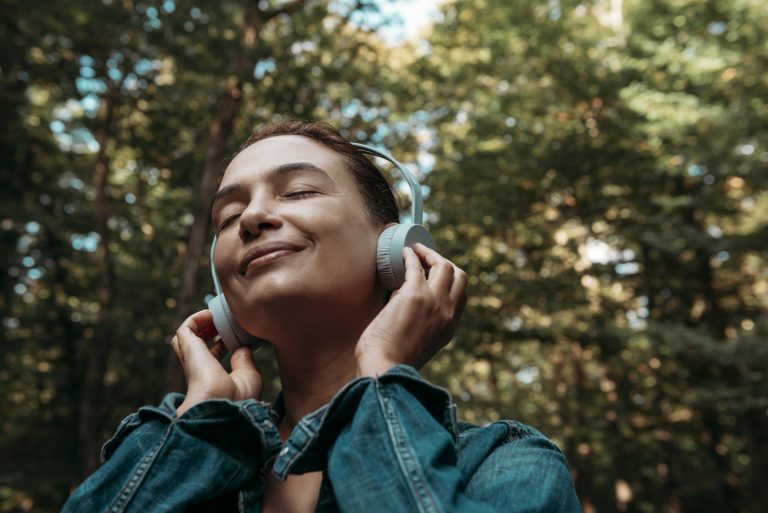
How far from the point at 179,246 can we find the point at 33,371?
3.79 m

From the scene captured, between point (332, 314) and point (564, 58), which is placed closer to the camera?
point (332, 314)

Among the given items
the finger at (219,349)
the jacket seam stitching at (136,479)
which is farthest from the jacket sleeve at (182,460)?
the finger at (219,349)

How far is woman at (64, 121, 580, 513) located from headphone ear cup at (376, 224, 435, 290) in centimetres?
3

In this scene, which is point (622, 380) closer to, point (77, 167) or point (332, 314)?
point (77, 167)

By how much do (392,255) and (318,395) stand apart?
1.35ft

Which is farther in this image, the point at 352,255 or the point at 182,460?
the point at 352,255

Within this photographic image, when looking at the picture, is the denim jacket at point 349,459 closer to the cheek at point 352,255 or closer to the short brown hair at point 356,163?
the cheek at point 352,255

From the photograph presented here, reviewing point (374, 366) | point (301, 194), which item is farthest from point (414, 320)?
point (301, 194)

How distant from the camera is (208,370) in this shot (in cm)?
148

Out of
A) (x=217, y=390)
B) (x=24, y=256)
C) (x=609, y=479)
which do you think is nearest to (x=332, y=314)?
(x=217, y=390)

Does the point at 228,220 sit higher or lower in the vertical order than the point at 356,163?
lower

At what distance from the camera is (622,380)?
49.8 ft

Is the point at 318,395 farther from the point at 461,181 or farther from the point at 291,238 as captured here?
the point at 461,181

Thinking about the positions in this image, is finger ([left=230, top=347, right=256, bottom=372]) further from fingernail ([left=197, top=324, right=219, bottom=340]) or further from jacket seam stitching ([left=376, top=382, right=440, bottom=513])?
jacket seam stitching ([left=376, top=382, right=440, bottom=513])
